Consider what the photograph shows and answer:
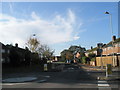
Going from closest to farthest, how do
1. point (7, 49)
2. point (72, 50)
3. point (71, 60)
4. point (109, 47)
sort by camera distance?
point (7, 49) < point (109, 47) < point (71, 60) < point (72, 50)

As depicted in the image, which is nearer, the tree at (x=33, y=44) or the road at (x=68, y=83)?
the road at (x=68, y=83)

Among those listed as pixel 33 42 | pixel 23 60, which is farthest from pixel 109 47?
pixel 23 60

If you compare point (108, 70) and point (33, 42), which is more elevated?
point (33, 42)

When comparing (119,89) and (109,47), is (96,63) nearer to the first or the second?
(109,47)

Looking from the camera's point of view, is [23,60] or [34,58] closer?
[23,60]

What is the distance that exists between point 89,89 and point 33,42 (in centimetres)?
4394

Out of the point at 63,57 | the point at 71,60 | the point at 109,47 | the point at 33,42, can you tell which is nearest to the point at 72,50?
the point at 63,57

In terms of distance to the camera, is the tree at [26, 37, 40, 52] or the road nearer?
→ the road

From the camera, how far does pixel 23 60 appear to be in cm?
4284

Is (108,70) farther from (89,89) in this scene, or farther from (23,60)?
(23,60)

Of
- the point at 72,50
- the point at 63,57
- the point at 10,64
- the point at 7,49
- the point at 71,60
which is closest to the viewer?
the point at 10,64

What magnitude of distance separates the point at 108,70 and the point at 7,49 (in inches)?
1154

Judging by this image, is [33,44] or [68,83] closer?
[68,83]

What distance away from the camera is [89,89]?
10.8 m
